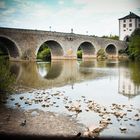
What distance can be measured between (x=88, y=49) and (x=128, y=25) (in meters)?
4.18

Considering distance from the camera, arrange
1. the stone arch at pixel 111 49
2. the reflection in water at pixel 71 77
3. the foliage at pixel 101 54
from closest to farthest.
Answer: the reflection in water at pixel 71 77 < the foliage at pixel 101 54 < the stone arch at pixel 111 49

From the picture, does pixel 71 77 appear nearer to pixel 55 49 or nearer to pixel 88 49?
pixel 55 49

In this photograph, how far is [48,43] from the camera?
65.2 ft

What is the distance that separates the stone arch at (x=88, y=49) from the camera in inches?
902

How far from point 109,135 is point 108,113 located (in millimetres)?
796

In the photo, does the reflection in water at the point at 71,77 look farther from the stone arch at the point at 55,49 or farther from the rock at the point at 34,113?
the stone arch at the point at 55,49

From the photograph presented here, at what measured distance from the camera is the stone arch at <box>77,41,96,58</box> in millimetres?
22909

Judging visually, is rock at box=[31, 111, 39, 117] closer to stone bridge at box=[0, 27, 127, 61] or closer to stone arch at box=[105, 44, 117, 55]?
stone bridge at box=[0, 27, 127, 61]

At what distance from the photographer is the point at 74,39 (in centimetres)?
2038

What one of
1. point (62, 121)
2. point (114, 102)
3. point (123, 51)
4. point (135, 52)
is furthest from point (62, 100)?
point (123, 51)

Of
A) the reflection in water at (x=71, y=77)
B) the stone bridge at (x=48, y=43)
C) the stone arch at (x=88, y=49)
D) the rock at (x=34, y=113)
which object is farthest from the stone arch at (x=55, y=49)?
the rock at (x=34, y=113)

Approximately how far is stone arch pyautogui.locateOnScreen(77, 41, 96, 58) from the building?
10.9 feet

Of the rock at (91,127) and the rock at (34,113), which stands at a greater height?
the rock at (34,113)

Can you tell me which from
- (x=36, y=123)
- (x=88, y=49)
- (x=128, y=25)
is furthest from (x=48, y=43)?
(x=36, y=123)
